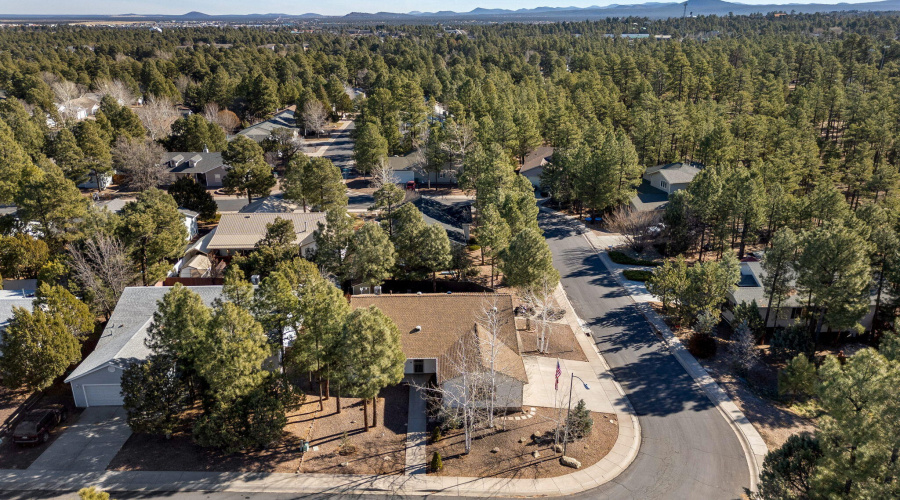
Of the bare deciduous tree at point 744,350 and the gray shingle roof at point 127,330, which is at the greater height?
the gray shingle roof at point 127,330

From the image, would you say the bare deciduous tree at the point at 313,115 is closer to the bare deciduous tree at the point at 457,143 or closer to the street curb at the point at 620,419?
the bare deciduous tree at the point at 457,143

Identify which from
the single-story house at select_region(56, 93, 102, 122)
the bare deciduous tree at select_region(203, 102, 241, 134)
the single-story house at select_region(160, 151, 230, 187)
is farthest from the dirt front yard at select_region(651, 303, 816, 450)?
the single-story house at select_region(56, 93, 102, 122)

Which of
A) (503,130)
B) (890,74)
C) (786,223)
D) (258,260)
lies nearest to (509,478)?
(258,260)

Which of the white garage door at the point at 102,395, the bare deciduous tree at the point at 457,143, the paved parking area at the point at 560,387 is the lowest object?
the paved parking area at the point at 560,387

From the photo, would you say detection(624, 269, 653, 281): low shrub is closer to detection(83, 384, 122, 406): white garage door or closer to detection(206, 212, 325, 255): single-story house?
detection(206, 212, 325, 255): single-story house

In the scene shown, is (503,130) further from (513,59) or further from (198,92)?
(513,59)

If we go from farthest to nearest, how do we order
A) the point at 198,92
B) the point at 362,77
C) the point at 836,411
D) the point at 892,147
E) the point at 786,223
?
1. the point at 362,77
2. the point at 198,92
3. the point at 892,147
4. the point at 786,223
5. the point at 836,411

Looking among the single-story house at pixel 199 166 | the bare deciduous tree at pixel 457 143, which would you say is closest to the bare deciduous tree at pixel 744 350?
the bare deciduous tree at pixel 457 143
